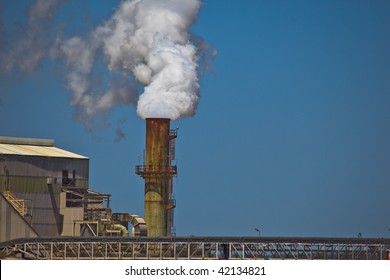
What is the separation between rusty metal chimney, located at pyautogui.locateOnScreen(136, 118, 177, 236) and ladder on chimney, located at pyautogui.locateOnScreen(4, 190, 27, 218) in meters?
10.6

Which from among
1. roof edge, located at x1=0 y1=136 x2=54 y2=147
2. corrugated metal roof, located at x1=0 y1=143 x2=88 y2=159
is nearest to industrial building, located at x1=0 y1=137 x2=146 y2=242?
corrugated metal roof, located at x1=0 y1=143 x2=88 y2=159

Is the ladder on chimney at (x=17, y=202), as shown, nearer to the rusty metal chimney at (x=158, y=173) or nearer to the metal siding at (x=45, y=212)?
the metal siding at (x=45, y=212)

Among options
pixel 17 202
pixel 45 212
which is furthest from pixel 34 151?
pixel 17 202

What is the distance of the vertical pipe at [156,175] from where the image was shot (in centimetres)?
9375

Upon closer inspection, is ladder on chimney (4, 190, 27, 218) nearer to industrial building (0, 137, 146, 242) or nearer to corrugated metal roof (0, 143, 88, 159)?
industrial building (0, 137, 146, 242)

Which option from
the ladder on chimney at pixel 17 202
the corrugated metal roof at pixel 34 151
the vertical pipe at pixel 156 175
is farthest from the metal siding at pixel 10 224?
the vertical pipe at pixel 156 175

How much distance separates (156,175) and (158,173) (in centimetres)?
23

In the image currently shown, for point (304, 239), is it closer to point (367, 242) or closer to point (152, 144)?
point (367, 242)

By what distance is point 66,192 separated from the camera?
91.2 metres

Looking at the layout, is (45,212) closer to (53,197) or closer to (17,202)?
(53,197)

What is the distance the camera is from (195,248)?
8506 centimetres

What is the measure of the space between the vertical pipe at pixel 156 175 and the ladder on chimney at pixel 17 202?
10.6 meters
